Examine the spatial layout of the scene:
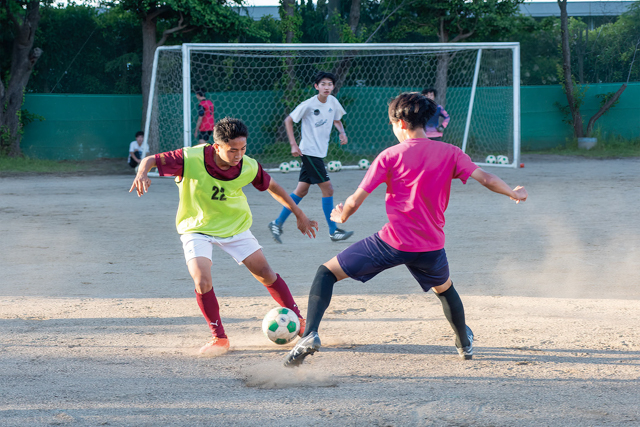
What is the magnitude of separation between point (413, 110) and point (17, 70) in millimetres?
15778

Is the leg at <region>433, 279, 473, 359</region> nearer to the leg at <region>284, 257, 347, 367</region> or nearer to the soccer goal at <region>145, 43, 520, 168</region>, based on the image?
the leg at <region>284, 257, 347, 367</region>

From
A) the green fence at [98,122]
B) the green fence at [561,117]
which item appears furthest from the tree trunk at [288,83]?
the green fence at [561,117]

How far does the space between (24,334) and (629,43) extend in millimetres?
22343

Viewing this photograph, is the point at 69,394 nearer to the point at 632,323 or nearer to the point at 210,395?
the point at 210,395

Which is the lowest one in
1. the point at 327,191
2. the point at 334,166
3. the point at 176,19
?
the point at 334,166

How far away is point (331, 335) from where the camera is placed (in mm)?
4074

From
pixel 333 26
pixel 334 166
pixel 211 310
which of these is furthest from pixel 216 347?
pixel 333 26

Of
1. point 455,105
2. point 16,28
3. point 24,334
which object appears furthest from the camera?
point 455,105

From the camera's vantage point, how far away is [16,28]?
16359mm

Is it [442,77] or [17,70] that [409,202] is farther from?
[17,70]

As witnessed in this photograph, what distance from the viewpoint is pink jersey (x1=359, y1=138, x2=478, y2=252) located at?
331 centimetres

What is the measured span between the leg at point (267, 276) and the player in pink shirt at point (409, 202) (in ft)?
1.81

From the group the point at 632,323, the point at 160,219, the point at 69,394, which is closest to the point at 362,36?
the point at 160,219

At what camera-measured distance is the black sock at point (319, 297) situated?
11.3 feet
